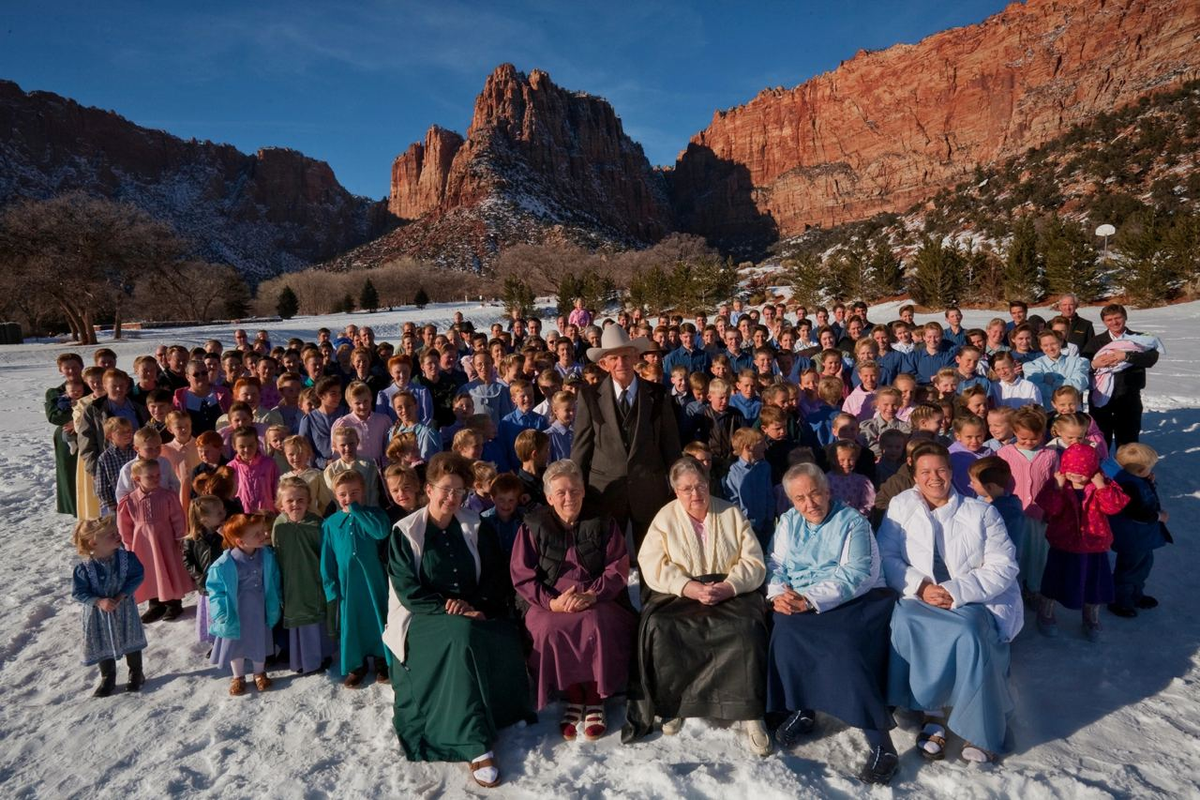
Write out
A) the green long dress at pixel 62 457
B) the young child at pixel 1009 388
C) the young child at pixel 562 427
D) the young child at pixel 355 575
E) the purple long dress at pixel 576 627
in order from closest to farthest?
the purple long dress at pixel 576 627, the young child at pixel 355 575, the young child at pixel 562 427, the young child at pixel 1009 388, the green long dress at pixel 62 457

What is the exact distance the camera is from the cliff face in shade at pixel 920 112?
78562 millimetres

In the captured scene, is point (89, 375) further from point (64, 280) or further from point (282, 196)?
point (282, 196)

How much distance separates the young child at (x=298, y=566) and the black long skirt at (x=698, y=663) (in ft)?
7.08

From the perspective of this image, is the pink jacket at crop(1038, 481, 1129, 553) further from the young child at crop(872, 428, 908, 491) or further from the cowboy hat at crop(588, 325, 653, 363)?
the cowboy hat at crop(588, 325, 653, 363)

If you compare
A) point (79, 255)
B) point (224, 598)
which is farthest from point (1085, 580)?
point (79, 255)

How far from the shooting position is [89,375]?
5.83m

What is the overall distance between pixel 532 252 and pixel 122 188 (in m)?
111

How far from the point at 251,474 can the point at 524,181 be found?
339ft

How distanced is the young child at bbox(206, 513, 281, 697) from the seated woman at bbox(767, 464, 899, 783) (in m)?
3.13

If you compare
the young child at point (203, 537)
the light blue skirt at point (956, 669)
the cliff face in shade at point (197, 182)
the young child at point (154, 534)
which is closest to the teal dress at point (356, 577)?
the young child at point (203, 537)

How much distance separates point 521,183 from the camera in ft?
323

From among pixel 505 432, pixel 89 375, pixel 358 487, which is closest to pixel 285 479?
pixel 358 487

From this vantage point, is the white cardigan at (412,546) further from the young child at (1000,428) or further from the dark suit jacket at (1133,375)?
the dark suit jacket at (1133,375)

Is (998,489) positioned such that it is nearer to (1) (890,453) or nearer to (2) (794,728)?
(1) (890,453)
